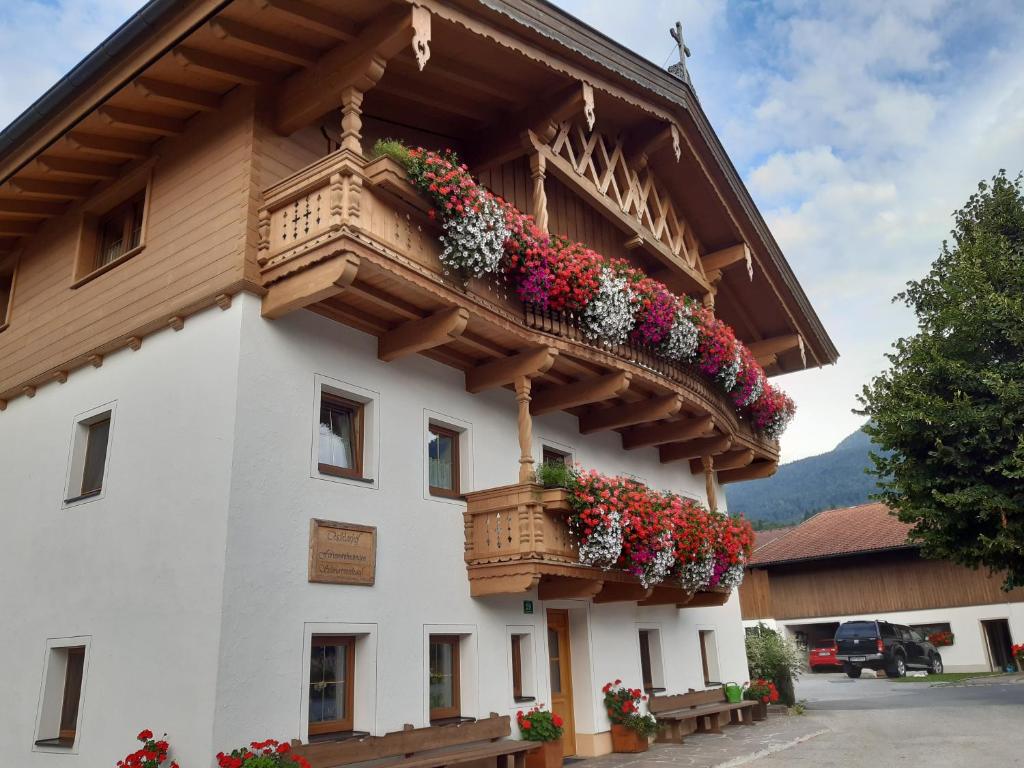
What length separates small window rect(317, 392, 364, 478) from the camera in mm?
10195

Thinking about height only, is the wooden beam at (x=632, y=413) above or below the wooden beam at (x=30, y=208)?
below

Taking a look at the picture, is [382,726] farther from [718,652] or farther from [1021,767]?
[718,652]

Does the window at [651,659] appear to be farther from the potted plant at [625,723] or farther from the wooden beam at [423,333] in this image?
the wooden beam at [423,333]

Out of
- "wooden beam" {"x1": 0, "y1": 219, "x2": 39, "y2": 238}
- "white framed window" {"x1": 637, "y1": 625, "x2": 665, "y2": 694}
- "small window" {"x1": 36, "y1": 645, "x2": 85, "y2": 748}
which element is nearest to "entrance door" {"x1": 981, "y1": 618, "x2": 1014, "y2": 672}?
"white framed window" {"x1": 637, "y1": 625, "x2": 665, "y2": 694}

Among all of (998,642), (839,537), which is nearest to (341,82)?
(998,642)

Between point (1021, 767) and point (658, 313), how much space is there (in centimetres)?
754

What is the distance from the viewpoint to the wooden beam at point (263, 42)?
923 cm

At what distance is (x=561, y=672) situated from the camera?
1357cm

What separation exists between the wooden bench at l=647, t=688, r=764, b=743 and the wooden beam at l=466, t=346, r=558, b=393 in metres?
6.78

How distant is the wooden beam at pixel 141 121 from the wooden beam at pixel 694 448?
11025 mm

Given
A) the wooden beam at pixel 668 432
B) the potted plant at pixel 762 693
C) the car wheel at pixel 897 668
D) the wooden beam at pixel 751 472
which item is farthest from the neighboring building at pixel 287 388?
the car wheel at pixel 897 668

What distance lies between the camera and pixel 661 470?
17812mm

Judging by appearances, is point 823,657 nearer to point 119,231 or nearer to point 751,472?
point 751,472

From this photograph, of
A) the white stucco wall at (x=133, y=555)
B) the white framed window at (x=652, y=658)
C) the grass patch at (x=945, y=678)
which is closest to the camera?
the white stucco wall at (x=133, y=555)
